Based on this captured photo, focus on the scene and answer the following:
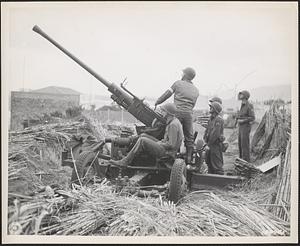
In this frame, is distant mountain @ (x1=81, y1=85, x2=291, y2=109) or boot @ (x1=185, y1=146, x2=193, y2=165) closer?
distant mountain @ (x1=81, y1=85, x2=291, y2=109)

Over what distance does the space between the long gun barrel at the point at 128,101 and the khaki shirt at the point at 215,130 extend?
1.83 feet

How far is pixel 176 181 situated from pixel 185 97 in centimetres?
94

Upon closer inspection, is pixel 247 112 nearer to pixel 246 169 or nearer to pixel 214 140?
pixel 214 140

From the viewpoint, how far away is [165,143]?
16.2ft

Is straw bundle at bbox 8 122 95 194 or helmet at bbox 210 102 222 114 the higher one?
helmet at bbox 210 102 222 114

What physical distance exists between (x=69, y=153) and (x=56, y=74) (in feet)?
2.86

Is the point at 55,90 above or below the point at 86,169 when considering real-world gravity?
above

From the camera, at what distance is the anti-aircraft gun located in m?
4.96

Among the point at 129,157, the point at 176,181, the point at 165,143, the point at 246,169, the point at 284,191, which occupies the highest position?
the point at 165,143

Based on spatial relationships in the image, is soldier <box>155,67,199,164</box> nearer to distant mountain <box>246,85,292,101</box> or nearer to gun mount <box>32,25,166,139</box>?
gun mount <box>32,25,166,139</box>

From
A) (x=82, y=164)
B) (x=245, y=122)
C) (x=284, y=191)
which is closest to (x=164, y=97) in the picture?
(x=245, y=122)

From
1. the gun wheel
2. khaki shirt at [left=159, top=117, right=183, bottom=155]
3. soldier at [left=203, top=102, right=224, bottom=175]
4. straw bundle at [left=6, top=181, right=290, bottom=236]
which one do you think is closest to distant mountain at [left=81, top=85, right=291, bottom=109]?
soldier at [left=203, top=102, right=224, bottom=175]

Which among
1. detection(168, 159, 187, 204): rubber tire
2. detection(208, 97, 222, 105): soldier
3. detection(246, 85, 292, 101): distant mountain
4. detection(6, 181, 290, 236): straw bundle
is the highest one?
detection(246, 85, 292, 101): distant mountain

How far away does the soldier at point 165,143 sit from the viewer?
492 centimetres
